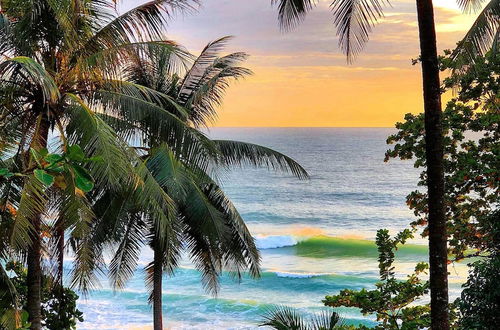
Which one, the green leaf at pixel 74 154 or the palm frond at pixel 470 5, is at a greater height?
the palm frond at pixel 470 5

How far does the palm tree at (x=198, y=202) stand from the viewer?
37.3 feet

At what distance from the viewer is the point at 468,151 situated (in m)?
10.1

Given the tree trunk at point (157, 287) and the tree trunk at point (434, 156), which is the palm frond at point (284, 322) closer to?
the tree trunk at point (434, 156)

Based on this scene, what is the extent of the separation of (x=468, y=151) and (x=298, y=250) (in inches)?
1099

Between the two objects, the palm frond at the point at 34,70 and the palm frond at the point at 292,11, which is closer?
the palm frond at the point at 34,70

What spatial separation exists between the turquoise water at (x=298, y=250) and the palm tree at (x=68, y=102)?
6.52 metres

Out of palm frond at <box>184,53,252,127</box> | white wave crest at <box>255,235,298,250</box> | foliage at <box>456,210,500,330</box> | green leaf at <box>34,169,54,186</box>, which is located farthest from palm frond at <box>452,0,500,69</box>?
white wave crest at <box>255,235,298,250</box>

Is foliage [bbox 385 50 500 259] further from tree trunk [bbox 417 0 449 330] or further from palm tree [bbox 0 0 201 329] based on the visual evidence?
→ palm tree [bbox 0 0 201 329]

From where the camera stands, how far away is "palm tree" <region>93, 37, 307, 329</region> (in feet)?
37.3

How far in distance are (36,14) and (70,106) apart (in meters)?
1.27

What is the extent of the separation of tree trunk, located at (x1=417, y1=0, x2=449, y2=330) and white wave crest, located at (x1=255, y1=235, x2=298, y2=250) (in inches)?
1230

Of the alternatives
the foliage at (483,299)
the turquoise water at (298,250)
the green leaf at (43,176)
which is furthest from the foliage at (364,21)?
the turquoise water at (298,250)

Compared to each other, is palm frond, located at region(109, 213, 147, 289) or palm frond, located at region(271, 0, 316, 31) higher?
palm frond, located at region(271, 0, 316, 31)

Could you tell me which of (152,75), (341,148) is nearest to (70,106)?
(152,75)
